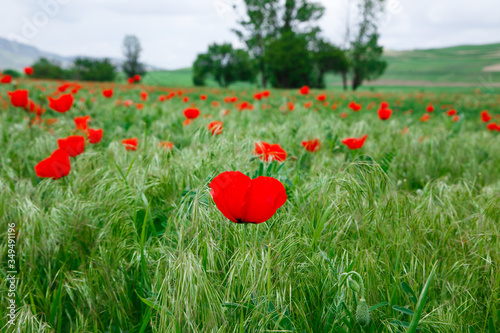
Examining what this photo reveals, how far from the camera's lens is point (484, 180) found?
2.37 m

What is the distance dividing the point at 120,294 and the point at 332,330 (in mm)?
694

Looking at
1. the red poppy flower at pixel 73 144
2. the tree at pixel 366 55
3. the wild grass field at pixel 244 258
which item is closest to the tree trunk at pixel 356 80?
the tree at pixel 366 55

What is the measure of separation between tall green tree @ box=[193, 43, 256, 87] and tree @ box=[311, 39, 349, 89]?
5.65 meters

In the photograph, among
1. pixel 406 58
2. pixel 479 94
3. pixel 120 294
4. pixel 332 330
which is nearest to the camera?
pixel 332 330

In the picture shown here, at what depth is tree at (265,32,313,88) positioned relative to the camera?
81.3 feet

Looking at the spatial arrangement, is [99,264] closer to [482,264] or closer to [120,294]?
[120,294]

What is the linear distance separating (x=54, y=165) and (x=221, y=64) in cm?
3211

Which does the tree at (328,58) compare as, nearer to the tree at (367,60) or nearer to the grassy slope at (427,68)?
the tree at (367,60)

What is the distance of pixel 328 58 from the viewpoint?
29.0 meters

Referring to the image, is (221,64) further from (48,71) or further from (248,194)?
(248,194)

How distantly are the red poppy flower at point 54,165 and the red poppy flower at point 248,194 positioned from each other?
3.06 ft

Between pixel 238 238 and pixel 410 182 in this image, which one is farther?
pixel 410 182

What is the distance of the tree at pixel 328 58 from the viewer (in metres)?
28.3

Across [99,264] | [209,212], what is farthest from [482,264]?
[99,264]
